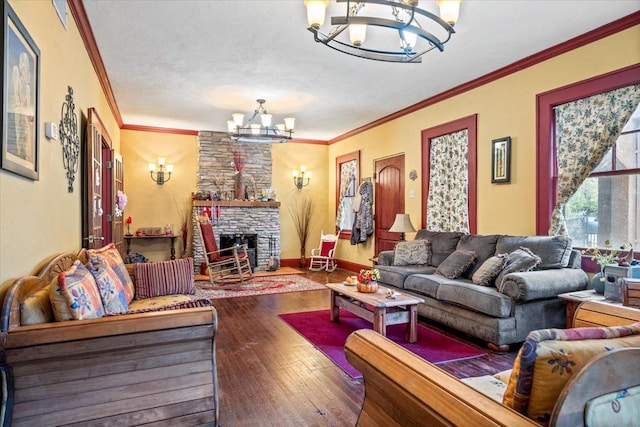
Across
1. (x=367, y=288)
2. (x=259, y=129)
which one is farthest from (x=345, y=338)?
(x=259, y=129)

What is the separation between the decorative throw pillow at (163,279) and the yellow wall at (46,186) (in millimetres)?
550

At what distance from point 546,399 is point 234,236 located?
7.03 metres

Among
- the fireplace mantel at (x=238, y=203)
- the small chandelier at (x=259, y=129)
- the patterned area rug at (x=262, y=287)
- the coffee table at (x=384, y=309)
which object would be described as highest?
the small chandelier at (x=259, y=129)

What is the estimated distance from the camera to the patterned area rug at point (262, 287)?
18.4ft

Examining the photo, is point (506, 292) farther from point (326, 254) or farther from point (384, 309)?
point (326, 254)

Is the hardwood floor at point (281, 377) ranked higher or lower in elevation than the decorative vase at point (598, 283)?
lower

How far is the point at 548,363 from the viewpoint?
3.03ft

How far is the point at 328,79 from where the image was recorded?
4.62m

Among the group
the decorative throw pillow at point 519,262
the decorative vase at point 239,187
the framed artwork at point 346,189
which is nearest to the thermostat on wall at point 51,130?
the decorative throw pillow at point 519,262

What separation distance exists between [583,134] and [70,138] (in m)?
4.30

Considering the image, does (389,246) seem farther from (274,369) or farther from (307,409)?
(307,409)

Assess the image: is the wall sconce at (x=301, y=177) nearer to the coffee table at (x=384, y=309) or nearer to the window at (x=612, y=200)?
the coffee table at (x=384, y=309)

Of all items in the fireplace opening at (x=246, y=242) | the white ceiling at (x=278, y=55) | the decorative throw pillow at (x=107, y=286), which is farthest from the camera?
the fireplace opening at (x=246, y=242)

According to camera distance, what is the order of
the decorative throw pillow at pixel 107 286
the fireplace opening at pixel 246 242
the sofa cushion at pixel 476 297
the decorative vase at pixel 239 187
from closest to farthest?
the decorative throw pillow at pixel 107 286, the sofa cushion at pixel 476 297, the fireplace opening at pixel 246 242, the decorative vase at pixel 239 187
